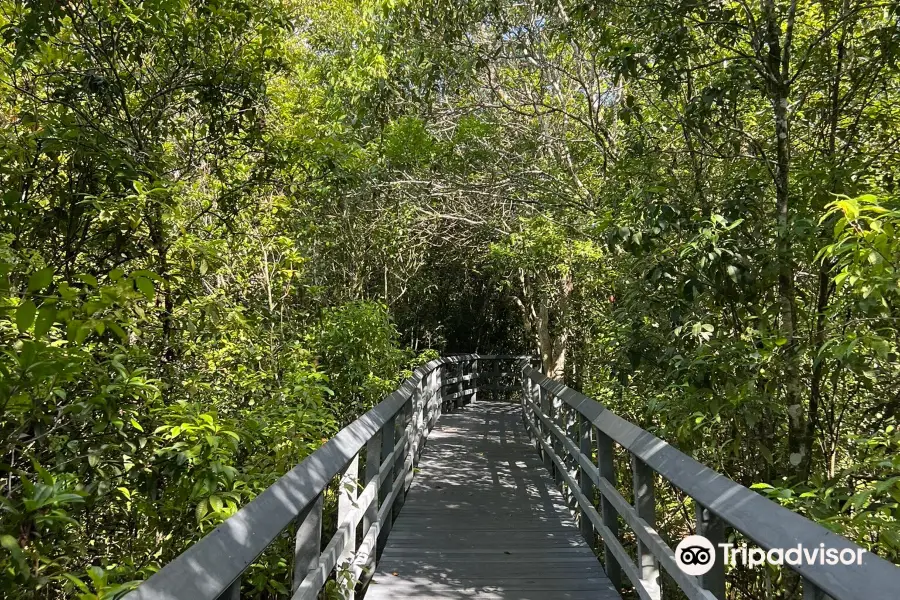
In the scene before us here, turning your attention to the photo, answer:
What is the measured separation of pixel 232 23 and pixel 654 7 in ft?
9.79

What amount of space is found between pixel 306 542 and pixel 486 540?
276 cm

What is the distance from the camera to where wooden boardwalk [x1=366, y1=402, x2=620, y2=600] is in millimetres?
3795

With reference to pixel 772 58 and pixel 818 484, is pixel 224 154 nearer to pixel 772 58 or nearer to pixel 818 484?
pixel 772 58

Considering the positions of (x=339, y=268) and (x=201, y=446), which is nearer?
(x=201, y=446)

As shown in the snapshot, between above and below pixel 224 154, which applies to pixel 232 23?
above

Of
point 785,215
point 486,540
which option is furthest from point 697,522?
point 486,540

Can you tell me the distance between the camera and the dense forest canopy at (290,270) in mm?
2490

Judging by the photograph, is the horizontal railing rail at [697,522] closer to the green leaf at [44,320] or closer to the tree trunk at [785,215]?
the tree trunk at [785,215]

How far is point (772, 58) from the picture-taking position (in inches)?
151

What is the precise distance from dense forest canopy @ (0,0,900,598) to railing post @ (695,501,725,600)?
1.39ft

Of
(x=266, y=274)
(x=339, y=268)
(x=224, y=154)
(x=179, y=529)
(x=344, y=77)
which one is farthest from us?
(x=339, y=268)

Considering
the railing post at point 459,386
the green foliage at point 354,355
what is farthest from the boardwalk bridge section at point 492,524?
the railing post at point 459,386

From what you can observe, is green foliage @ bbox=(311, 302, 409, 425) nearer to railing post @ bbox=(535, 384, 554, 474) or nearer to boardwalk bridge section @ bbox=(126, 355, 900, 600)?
boardwalk bridge section @ bbox=(126, 355, 900, 600)

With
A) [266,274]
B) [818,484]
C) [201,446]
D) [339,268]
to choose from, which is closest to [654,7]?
[818,484]
